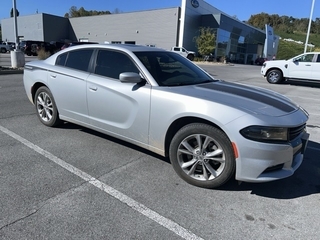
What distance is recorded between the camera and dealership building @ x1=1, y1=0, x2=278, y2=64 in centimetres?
4097

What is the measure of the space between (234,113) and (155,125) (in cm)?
99

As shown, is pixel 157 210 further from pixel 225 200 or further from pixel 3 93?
pixel 3 93

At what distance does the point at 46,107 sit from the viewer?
4.68 meters

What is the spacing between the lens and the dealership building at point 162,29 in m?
41.0

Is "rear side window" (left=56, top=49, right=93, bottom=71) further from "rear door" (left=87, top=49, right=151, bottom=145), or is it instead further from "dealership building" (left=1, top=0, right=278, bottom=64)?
"dealership building" (left=1, top=0, right=278, bottom=64)

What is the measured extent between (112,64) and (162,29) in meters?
41.2

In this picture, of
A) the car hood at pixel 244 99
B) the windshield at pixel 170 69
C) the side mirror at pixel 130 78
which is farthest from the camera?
the windshield at pixel 170 69

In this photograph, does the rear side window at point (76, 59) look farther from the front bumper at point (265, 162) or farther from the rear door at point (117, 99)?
the front bumper at point (265, 162)

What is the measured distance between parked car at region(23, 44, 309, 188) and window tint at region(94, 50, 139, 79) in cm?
1

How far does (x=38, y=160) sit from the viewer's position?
341 centimetres

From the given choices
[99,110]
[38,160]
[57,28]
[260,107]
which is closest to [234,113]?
[260,107]

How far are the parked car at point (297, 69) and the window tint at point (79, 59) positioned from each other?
40.9 feet

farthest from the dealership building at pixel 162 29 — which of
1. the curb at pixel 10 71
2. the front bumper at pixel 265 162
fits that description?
the front bumper at pixel 265 162

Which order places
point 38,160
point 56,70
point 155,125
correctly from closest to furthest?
1. point 155,125
2. point 38,160
3. point 56,70
